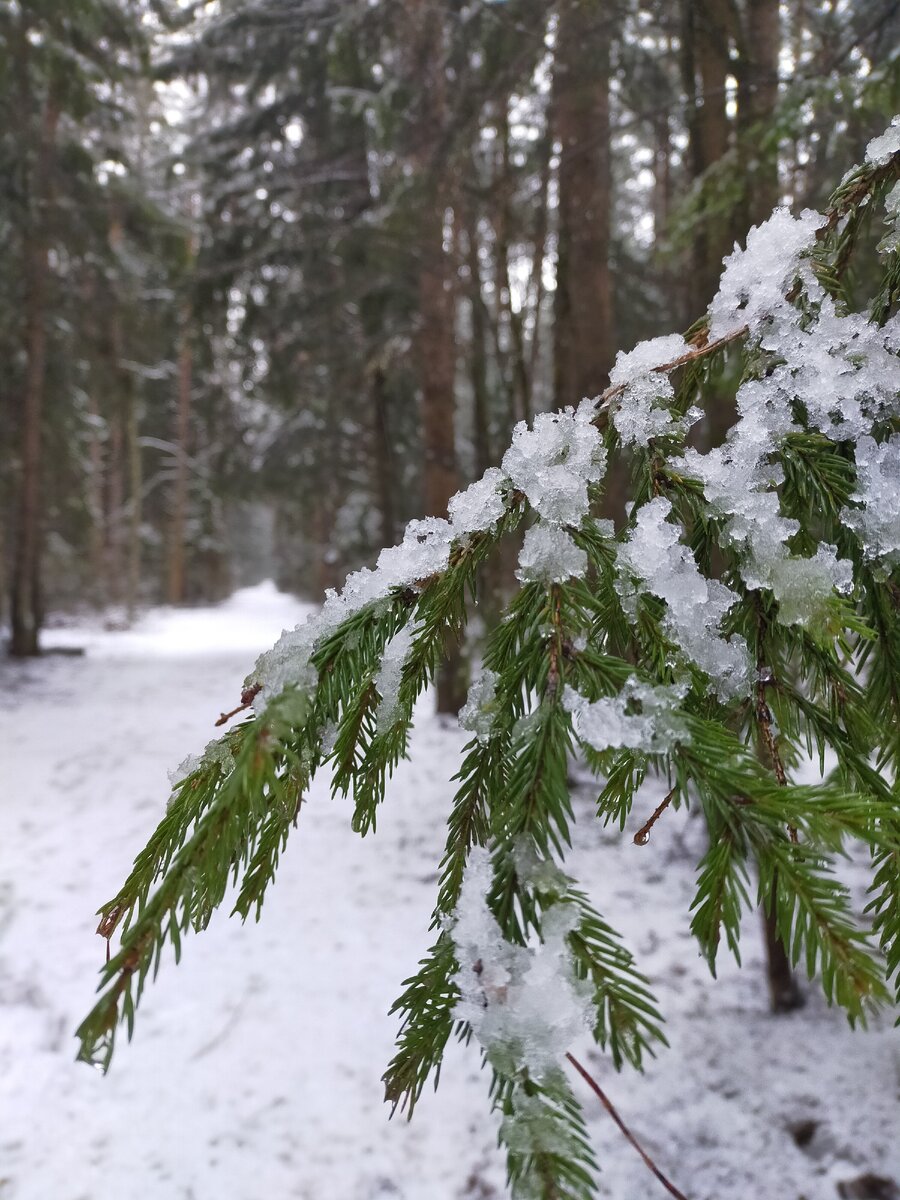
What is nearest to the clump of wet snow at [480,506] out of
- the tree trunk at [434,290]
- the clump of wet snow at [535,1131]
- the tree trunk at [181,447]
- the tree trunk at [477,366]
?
the clump of wet snow at [535,1131]

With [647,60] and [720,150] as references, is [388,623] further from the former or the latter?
[647,60]

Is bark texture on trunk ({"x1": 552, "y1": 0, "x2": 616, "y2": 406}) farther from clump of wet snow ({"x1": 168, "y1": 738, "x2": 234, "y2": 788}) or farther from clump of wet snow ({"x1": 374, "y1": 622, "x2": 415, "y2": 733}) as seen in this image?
clump of wet snow ({"x1": 168, "y1": 738, "x2": 234, "y2": 788})

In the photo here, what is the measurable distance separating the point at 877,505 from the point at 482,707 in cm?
51

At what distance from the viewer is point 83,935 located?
168 inches

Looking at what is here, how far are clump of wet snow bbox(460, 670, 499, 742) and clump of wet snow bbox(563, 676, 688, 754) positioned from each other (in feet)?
0.44

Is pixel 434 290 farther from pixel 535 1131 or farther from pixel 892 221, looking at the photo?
pixel 535 1131

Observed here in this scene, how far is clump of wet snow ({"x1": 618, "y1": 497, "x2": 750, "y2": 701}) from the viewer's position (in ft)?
2.64

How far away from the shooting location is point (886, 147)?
1.00 meters

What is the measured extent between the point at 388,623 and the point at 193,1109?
331 centimetres

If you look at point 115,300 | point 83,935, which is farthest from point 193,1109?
Answer: point 115,300

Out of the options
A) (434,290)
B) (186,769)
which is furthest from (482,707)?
(434,290)

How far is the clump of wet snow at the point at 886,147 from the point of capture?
99 centimetres

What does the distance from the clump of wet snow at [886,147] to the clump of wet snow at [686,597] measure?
0.64m

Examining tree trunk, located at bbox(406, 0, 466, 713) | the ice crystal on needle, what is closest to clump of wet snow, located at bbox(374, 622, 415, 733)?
the ice crystal on needle
